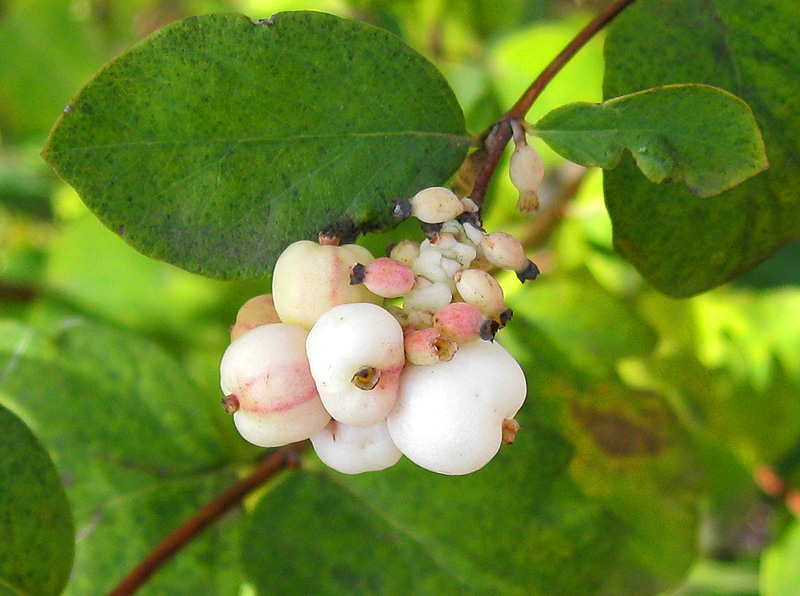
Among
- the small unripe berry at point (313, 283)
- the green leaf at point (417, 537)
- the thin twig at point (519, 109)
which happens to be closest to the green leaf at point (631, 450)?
the green leaf at point (417, 537)

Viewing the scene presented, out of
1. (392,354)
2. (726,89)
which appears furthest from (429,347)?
(726,89)

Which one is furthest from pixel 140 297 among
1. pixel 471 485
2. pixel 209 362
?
pixel 471 485

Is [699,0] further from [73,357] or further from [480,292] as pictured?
[73,357]

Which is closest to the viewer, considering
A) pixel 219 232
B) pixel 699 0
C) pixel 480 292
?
pixel 480 292

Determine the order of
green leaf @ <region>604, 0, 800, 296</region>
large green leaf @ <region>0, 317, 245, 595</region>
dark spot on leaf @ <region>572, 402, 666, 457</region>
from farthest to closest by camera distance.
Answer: dark spot on leaf @ <region>572, 402, 666, 457</region> < large green leaf @ <region>0, 317, 245, 595</region> < green leaf @ <region>604, 0, 800, 296</region>

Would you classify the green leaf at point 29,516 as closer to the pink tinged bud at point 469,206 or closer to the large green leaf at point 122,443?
the large green leaf at point 122,443

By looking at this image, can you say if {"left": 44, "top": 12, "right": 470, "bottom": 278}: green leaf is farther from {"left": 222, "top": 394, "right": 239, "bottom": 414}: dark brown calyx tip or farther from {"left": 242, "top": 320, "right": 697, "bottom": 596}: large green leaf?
{"left": 242, "top": 320, "right": 697, "bottom": 596}: large green leaf

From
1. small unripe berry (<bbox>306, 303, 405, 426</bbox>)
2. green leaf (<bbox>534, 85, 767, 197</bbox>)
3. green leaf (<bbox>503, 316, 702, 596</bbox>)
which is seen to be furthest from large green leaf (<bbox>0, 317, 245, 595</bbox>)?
green leaf (<bbox>534, 85, 767, 197</bbox>)

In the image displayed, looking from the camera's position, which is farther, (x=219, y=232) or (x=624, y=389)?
(x=624, y=389)

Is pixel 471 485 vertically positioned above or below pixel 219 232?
below
